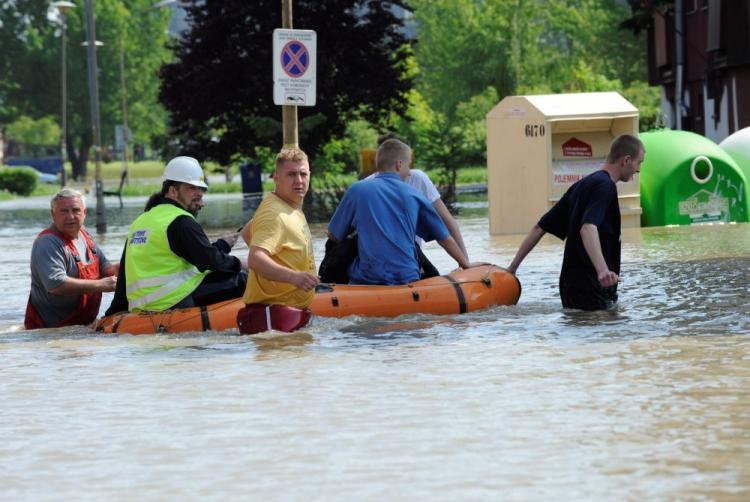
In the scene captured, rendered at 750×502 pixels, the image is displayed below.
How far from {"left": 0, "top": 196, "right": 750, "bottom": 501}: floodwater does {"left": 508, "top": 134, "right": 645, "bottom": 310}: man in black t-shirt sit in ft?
0.90

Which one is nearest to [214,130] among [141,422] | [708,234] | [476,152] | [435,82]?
[708,234]

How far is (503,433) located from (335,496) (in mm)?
1371

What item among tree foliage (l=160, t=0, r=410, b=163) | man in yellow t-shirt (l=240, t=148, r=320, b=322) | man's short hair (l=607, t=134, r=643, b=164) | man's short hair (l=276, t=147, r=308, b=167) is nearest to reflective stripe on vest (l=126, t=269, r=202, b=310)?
man in yellow t-shirt (l=240, t=148, r=320, b=322)

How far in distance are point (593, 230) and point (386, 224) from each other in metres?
1.60

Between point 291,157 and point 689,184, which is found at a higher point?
point 291,157

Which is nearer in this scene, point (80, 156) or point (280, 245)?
point (280, 245)

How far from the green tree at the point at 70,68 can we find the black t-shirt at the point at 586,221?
81.1 meters

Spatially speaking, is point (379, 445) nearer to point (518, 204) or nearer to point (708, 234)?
point (708, 234)

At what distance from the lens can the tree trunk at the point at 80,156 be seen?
97.0m

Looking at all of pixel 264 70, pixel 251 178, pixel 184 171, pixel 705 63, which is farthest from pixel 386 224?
pixel 251 178

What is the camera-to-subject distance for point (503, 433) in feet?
23.8

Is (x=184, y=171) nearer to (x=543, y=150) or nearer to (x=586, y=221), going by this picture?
(x=586, y=221)

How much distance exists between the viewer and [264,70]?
1272 inches

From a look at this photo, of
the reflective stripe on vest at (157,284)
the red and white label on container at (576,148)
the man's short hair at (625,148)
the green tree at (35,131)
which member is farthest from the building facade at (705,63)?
the green tree at (35,131)
